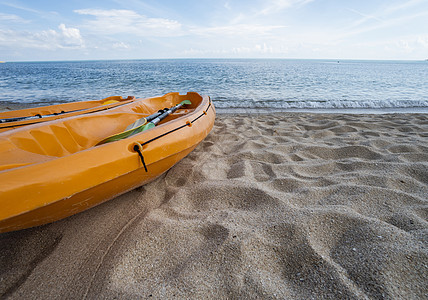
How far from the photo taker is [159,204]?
6.26ft

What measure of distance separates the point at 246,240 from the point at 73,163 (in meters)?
1.15

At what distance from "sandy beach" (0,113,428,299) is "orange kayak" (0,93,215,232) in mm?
263

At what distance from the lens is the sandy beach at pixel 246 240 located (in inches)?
45.1

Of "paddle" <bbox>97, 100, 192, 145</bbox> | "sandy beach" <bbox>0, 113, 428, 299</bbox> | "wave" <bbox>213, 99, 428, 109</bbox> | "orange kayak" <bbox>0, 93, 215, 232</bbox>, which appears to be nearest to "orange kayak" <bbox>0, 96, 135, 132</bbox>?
"orange kayak" <bbox>0, 93, 215, 232</bbox>

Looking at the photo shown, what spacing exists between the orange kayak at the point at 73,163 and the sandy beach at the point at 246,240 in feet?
0.86

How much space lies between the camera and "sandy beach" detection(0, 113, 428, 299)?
3.76ft

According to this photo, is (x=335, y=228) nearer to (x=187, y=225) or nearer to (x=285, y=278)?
(x=285, y=278)

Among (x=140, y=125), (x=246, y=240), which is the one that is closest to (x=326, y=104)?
(x=140, y=125)

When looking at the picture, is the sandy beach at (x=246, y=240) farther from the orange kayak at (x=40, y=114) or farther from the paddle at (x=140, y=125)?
the orange kayak at (x=40, y=114)

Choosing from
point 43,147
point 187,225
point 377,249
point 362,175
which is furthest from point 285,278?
point 43,147

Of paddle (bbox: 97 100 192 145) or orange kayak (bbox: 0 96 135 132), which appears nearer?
paddle (bbox: 97 100 192 145)

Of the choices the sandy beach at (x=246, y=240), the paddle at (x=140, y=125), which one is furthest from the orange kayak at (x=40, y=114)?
the sandy beach at (x=246, y=240)

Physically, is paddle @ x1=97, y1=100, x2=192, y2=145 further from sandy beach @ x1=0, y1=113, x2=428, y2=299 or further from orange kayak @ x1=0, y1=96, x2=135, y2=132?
orange kayak @ x1=0, y1=96, x2=135, y2=132

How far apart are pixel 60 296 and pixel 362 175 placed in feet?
8.11
